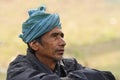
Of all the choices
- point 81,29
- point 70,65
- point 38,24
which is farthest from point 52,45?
point 81,29

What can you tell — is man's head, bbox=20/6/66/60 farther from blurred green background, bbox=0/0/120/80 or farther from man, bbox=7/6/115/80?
blurred green background, bbox=0/0/120/80

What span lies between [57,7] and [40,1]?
694mm

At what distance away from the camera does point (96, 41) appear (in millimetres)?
17453

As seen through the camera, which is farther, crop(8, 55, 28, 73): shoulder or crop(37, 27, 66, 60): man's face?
crop(37, 27, 66, 60): man's face

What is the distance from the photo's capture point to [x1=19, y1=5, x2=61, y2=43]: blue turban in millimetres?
5469

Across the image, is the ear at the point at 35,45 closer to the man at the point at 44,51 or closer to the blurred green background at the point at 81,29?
the man at the point at 44,51

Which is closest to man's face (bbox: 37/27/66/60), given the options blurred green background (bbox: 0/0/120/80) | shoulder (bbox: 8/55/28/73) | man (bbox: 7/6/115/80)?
man (bbox: 7/6/115/80)

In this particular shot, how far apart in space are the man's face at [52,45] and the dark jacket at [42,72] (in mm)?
87

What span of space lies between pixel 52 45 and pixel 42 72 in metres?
0.24

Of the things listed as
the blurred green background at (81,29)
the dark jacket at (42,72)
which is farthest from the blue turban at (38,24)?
the blurred green background at (81,29)

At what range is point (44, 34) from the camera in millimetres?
5539

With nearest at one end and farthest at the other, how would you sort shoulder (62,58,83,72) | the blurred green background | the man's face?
the man's face
shoulder (62,58,83,72)
the blurred green background

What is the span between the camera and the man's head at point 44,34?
5.47m

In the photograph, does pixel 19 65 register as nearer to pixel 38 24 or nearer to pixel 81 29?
pixel 38 24
